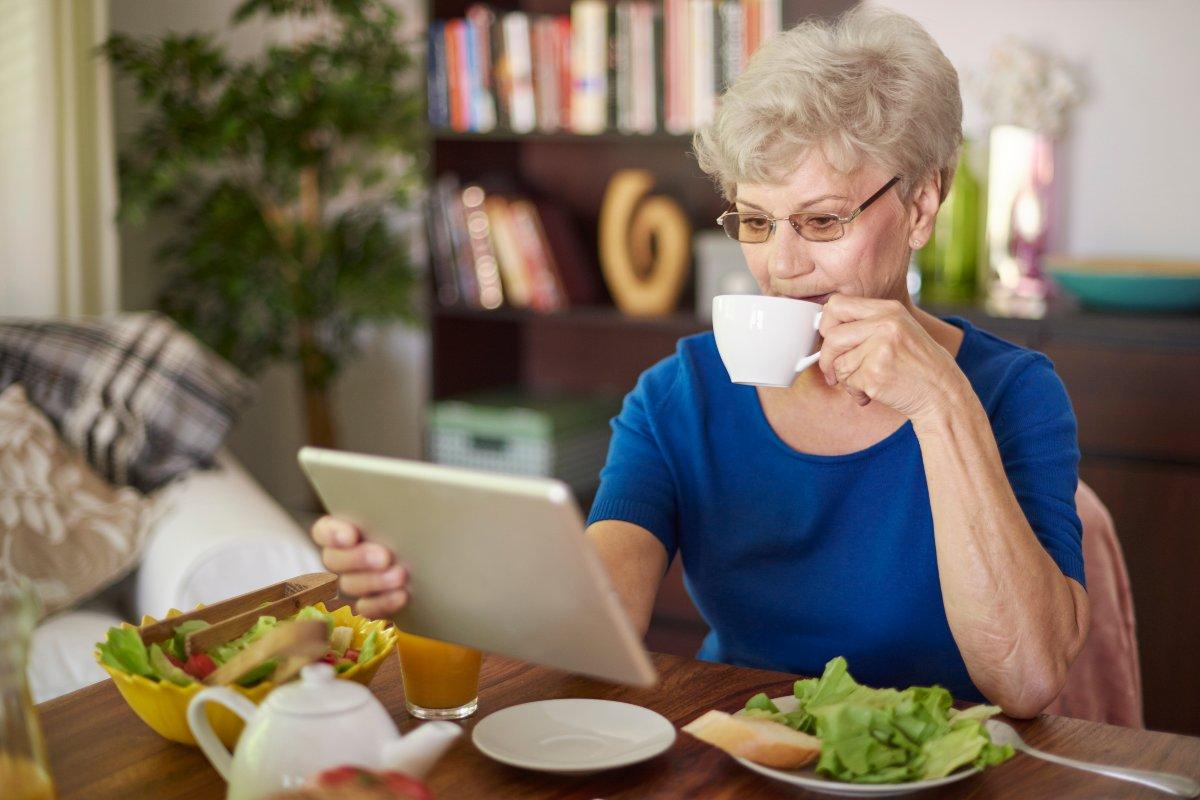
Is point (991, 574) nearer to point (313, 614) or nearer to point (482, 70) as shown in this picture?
point (313, 614)

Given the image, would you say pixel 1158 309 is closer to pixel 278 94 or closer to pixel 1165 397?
pixel 1165 397

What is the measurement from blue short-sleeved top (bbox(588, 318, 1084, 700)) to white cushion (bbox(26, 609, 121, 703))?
39.1 inches

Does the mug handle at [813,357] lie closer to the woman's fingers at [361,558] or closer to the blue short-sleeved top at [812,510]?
the blue short-sleeved top at [812,510]

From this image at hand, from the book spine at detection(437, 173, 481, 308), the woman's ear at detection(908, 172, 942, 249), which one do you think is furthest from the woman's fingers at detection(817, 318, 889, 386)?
the book spine at detection(437, 173, 481, 308)

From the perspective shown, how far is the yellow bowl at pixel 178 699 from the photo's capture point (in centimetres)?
91

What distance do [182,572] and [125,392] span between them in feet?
1.62

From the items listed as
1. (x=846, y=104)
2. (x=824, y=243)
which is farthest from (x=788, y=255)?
(x=846, y=104)

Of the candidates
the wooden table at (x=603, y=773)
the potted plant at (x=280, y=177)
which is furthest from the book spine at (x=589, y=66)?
the wooden table at (x=603, y=773)

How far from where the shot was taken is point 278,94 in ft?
10.0

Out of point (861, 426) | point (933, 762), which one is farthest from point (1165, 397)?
point (933, 762)

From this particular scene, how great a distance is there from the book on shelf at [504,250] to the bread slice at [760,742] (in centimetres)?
228

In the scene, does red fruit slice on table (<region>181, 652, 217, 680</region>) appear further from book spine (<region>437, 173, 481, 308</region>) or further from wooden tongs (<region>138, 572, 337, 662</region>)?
book spine (<region>437, 173, 481, 308</region>)

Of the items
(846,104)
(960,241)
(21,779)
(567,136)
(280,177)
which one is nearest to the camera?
(21,779)

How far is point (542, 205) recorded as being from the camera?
3.20 meters
